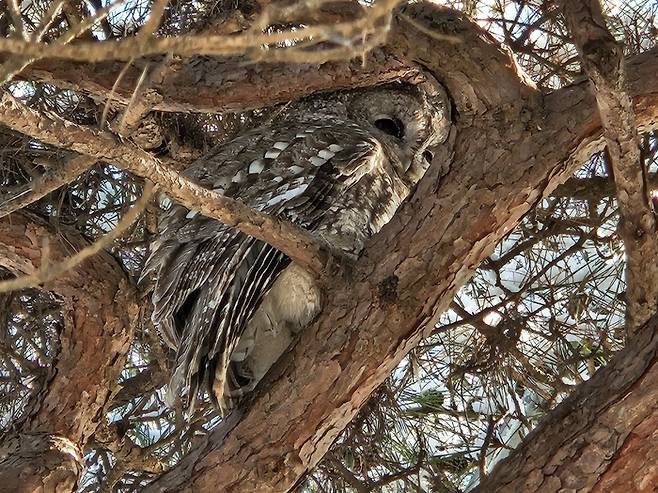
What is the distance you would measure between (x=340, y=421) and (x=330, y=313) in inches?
7.2

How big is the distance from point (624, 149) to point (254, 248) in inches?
27.2

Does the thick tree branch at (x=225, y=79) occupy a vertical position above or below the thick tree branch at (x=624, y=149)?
above

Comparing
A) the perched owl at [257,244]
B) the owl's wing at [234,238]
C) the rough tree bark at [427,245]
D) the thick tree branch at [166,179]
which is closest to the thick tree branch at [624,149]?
the rough tree bark at [427,245]

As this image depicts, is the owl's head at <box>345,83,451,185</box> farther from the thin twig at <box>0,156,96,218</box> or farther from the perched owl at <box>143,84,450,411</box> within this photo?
the thin twig at <box>0,156,96,218</box>

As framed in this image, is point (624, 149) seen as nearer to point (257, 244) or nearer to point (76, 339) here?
point (257, 244)

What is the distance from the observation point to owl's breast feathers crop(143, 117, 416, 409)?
5.26 ft

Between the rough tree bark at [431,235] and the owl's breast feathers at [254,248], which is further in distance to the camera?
the owl's breast feathers at [254,248]

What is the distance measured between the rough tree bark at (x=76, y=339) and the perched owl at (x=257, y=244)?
129mm

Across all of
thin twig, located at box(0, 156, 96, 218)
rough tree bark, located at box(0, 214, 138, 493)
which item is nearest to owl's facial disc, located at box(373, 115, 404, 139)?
rough tree bark, located at box(0, 214, 138, 493)

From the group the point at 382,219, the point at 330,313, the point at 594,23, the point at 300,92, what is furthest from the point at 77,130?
the point at 300,92

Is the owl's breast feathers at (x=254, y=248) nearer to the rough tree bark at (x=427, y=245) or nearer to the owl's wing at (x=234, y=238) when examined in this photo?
the owl's wing at (x=234, y=238)

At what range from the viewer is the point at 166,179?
1.17 m

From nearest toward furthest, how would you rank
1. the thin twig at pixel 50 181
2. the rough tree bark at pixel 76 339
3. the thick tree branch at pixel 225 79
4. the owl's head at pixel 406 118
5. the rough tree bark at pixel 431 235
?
the thin twig at pixel 50 181
the rough tree bark at pixel 431 235
the rough tree bark at pixel 76 339
the thick tree branch at pixel 225 79
the owl's head at pixel 406 118

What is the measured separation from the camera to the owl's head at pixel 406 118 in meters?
2.23
